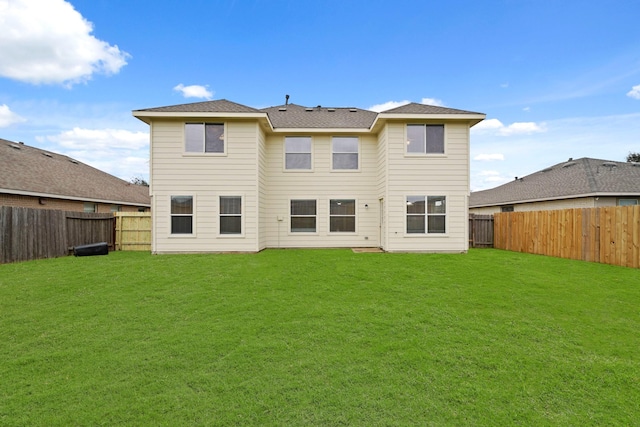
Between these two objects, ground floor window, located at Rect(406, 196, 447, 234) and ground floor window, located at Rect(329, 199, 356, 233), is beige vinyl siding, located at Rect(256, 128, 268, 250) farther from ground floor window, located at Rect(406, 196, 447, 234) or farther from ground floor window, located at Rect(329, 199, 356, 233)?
ground floor window, located at Rect(406, 196, 447, 234)

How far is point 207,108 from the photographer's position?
10945 millimetres

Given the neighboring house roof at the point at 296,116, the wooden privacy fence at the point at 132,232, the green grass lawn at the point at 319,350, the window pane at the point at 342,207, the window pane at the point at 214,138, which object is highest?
Answer: the neighboring house roof at the point at 296,116

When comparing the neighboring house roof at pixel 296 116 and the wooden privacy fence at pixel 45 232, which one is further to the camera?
the neighboring house roof at pixel 296 116

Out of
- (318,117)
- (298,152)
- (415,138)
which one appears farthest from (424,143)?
→ (298,152)

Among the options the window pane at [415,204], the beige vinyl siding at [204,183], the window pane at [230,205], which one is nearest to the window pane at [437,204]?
the window pane at [415,204]

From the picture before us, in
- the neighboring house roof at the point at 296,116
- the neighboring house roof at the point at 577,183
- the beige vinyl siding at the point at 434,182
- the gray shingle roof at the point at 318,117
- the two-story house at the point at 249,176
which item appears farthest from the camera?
the neighboring house roof at the point at 577,183

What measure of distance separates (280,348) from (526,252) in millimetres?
11895

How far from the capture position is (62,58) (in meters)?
14.1

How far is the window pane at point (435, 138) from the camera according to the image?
1133cm

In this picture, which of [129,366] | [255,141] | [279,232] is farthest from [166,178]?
Answer: [129,366]

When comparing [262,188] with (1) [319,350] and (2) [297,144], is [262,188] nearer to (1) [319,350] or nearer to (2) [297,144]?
(2) [297,144]

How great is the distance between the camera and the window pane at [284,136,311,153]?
12.5 metres

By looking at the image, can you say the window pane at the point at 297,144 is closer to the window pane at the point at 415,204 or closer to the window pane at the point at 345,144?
the window pane at the point at 345,144

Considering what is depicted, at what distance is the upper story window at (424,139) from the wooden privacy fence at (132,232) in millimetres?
11242
